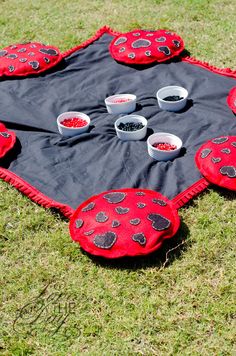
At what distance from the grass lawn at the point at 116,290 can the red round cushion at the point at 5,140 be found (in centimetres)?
30

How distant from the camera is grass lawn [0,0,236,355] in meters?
2.68

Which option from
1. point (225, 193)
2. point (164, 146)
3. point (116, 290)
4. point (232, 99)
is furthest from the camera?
point (232, 99)

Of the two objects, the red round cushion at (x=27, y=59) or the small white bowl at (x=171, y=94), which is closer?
the small white bowl at (x=171, y=94)

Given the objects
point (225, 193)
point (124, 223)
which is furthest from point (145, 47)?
point (124, 223)

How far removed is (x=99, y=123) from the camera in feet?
13.9

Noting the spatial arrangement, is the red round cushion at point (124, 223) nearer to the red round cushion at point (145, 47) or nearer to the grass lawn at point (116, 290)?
the grass lawn at point (116, 290)

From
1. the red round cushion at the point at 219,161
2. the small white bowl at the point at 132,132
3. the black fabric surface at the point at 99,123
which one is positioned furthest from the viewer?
the small white bowl at the point at 132,132

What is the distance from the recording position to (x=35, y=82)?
481 cm

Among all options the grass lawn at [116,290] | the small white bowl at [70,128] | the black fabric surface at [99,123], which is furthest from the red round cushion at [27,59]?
the grass lawn at [116,290]

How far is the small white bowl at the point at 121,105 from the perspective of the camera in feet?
14.0

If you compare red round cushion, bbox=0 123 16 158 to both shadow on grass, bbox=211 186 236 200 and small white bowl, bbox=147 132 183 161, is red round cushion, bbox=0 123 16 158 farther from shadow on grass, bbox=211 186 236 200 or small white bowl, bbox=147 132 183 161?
shadow on grass, bbox=211 186 236 200

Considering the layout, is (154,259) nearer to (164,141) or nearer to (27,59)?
(164,141)

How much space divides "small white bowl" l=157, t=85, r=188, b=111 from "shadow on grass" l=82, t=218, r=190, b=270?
1526 mm

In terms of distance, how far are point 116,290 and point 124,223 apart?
426mm
